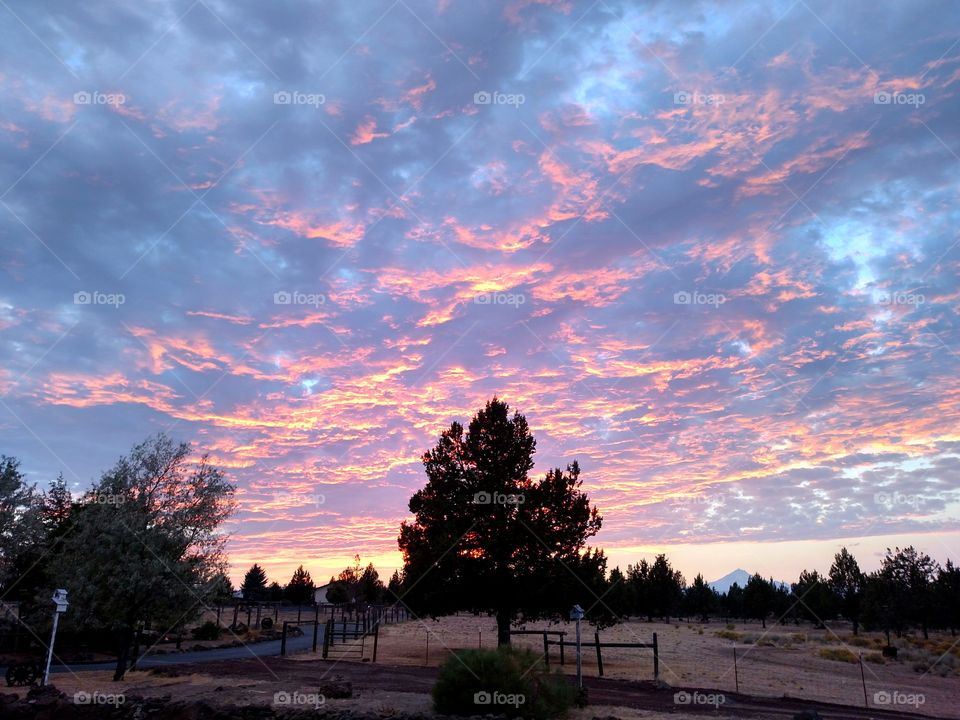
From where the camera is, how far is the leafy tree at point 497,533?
104 feet

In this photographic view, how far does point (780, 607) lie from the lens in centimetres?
9012

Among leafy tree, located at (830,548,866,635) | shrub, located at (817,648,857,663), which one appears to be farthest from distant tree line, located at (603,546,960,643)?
shrub, located at (817,648,857,663)

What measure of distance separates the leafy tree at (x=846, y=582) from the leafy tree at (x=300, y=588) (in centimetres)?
7166

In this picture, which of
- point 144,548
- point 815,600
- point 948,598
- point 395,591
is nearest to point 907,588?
point 948,598

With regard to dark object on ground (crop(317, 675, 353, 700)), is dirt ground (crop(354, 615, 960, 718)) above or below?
below

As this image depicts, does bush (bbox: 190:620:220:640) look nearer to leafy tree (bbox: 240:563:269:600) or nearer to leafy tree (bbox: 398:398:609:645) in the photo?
leafy tree (bbox: 398:398:609:645)

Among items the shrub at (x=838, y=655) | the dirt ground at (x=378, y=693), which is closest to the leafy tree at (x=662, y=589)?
the shrub at (x=838, y=655)

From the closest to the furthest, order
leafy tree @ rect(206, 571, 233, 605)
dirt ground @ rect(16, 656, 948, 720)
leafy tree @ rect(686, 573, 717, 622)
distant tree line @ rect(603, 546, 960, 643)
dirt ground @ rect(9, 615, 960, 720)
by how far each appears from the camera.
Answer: dirt ground @ rect(16, 656, 948, 720), dirt ground @ rect(9, 615, 960, 720), leafy tree @ rect(206, 571, 233, 605), distant tree line @ rect(603, 546, 960, 643), leafy tree @ rect(686, 573, 717, 622)

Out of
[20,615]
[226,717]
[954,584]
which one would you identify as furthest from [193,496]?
[954,584]

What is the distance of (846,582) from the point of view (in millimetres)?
89250

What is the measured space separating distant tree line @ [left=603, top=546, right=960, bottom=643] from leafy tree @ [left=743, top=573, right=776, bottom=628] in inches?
5.2

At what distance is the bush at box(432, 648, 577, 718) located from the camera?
16234 mm

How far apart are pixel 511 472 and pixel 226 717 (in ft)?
65.1

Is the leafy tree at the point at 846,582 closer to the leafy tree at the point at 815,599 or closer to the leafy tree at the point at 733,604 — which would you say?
the leafy tree at the point at 815,599
